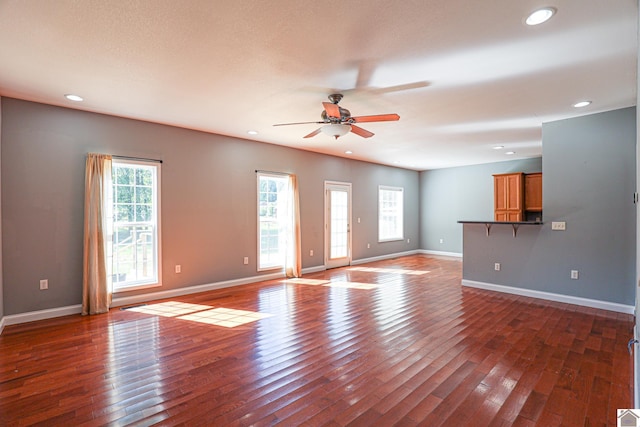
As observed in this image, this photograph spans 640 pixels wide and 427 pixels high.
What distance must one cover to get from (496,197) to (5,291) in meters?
9.14

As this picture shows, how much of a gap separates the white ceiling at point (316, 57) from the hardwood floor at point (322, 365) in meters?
2.68

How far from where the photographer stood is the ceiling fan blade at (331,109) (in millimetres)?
3040

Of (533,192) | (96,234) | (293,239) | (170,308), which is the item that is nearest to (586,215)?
(533,192)

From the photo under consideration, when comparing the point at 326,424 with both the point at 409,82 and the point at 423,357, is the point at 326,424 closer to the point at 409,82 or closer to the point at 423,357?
the point at 423,357

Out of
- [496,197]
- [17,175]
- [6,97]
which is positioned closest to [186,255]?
[17,175]

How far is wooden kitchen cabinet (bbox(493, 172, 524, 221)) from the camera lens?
711cm

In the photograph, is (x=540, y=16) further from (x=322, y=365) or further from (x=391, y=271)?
(x=391, y=271)

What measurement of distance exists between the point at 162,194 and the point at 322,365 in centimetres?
364

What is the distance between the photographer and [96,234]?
13.3 feet

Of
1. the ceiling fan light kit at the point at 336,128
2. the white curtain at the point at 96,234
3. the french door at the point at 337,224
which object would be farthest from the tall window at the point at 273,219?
the ceiling fan light kit at the point at 336,128

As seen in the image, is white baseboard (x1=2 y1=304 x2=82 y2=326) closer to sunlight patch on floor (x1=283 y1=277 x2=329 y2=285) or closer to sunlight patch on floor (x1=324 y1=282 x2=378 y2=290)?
sunlight patch on floor (x1=283 y1=277 x2=329 y2=285)

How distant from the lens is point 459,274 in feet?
21.4

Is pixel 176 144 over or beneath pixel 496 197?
over

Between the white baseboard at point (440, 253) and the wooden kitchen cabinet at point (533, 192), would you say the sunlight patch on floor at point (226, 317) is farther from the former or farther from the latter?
the white baseboard at point (440, 253)
